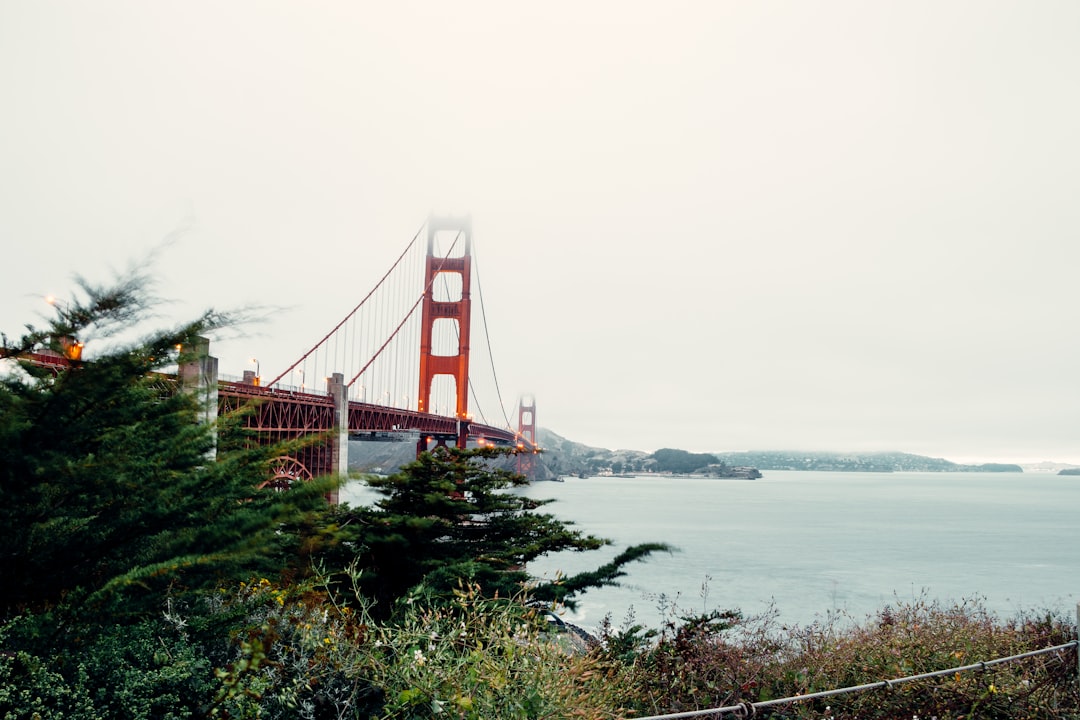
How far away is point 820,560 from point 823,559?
0.70 meters

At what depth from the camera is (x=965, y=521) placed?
239ft

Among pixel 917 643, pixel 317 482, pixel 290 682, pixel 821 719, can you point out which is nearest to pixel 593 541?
pixel 917 643

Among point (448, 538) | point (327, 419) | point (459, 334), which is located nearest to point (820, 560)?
point (459, 334)

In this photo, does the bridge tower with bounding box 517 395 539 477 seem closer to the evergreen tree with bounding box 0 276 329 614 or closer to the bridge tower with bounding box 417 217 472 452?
the bridge tower with bounding box 417 217 472 452

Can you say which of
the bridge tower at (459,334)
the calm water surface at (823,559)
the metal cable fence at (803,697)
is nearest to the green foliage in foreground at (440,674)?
the metal cable fence at (803,697)

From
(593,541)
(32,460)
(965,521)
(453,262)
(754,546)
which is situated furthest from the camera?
(965,521)

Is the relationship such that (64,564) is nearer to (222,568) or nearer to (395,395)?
(222,568)

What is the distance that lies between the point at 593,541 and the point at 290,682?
672 cm

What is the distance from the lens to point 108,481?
105 inches

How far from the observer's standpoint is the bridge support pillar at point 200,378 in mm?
2959

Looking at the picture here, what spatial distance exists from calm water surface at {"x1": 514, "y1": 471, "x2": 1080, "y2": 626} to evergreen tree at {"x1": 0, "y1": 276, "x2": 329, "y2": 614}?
30.2 ft

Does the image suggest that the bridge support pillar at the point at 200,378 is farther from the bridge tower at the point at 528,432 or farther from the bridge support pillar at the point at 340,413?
the bridge tower at the point at 528,432

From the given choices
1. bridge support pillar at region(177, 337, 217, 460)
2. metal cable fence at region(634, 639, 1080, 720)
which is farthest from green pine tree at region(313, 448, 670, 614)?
bridge support pillar at region(177, 337, 217, 460)

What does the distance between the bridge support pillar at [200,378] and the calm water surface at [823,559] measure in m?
9.00
